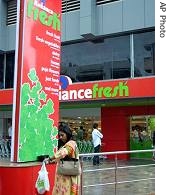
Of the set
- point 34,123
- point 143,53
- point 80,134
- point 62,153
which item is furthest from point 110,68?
point 62,153

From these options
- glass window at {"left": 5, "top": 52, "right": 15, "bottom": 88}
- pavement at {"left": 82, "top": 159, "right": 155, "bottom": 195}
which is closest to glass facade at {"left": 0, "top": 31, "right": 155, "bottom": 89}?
glass window at {"left": 5, "top": 52, "right": 15, "bottom": 88}

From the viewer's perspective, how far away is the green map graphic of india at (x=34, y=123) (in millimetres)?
6652

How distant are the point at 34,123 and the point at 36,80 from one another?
76cm

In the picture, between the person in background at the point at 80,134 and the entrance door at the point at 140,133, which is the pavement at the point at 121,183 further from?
the person in background at the point at 80,134

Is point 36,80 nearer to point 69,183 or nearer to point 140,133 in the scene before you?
point 69,183

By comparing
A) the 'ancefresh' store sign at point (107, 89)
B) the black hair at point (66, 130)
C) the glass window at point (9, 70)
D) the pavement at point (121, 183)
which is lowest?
the pavement at point (121, 183)

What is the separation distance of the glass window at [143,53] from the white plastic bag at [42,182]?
47.5 feet

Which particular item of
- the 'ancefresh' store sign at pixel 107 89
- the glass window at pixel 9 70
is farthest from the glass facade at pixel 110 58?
the glass window at pixel 9 70

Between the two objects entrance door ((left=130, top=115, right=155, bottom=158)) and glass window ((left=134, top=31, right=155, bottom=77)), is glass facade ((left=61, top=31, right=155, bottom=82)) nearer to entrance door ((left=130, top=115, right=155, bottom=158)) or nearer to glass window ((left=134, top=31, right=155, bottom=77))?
glass window ((left=134, top=31, right=155, bottom=77))

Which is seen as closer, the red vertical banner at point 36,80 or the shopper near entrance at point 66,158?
the shopper near entrance at point 66,158

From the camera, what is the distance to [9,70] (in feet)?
83.4

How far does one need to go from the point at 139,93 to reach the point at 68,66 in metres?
6.38

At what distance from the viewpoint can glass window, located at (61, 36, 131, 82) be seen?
20.6 meters

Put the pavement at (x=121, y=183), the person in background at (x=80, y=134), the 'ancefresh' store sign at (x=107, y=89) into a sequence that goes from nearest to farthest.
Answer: the pavement at (x=121, y=183) → the 'ancefresh' store sign at (x=107, y=89) → the person in background at (x=80, y=134)
